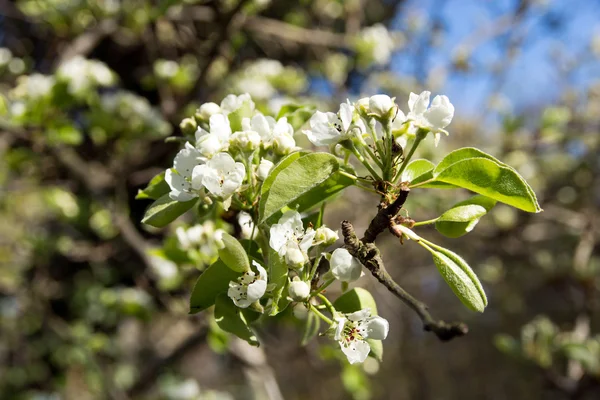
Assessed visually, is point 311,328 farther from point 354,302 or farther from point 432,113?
point 432,113

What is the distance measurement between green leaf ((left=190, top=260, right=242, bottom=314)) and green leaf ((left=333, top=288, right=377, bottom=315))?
0.22 metres

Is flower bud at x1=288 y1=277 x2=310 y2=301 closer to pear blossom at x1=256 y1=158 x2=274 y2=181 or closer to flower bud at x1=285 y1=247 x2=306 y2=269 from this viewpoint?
flower bud at x1=285 y1=247 x2=306 y2=269

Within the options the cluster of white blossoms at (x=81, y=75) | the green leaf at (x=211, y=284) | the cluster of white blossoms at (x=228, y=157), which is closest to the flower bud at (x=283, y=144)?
the cluster of white blossoms at (x=228, y=157)

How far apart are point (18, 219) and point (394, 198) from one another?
5424mm

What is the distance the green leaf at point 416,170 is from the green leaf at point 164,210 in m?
0.41

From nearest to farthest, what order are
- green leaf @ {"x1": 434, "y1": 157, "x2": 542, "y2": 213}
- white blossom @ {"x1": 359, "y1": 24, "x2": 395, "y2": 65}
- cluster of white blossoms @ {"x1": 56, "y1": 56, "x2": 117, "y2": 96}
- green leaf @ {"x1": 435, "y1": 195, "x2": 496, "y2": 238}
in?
green leaf @ {"x1": 434, "y1": 157, "x2": 542, "y2": 213} < green leaf @ {"x1": 435, "y1": 195, "x2": 496, "y2": 238} < cluster of white blossoms @ {"x1": 56, "y1": 56, "x2": 117, "y2": 96} < white blossom @ {"x1": 359, "y1": 24, "x2": 395, "y2": 65}

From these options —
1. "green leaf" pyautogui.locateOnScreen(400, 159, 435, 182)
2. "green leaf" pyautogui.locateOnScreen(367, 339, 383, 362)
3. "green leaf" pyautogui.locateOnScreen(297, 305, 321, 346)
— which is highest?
"green leaf" pyautogui.locateOnScreen(400, 159, 435, 182)

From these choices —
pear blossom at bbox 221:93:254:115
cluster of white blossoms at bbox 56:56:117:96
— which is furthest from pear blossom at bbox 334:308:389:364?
cluster of white blossoms at bbox 56:56:117:96

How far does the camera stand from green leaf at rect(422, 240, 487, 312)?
31.5 inches

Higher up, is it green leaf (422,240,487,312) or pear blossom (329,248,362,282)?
green leaf (422,240,487,312)

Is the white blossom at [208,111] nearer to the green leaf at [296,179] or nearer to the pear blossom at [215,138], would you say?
the pear blossom at [215,138]

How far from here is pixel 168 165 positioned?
2.74 metres

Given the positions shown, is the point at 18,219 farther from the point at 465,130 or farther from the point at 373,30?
the point at 465,130

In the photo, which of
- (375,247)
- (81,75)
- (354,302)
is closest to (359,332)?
(354,302)
